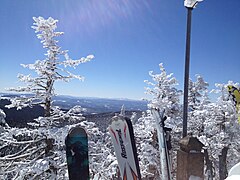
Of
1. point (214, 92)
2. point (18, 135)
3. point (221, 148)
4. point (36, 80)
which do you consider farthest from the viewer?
point (214, 92)

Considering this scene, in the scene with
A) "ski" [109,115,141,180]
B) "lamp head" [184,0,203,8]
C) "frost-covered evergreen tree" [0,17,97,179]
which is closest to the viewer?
"ski" [109,115,141,180]

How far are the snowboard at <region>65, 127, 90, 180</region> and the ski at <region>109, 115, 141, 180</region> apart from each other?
792mm

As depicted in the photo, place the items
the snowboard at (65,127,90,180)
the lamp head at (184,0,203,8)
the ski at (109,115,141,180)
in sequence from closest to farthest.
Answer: the snowboard at (65,127,90,180)
the ski at (109,115,141,180)
the lamp head at (184,0,203,8)

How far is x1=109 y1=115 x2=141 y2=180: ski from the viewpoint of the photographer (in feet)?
8.46

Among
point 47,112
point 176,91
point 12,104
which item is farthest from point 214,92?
point 12,104

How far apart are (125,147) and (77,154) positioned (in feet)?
2.83

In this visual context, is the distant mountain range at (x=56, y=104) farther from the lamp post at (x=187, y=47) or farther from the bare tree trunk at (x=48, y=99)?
the lamp post at (x=187, y=47)

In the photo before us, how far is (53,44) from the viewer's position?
21.8ft

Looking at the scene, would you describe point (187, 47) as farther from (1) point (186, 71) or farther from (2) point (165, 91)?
(2) point (165, 91)

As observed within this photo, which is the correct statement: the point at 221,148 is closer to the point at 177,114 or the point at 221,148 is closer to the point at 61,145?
the point at 177,114

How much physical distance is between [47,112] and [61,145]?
1.19 metres

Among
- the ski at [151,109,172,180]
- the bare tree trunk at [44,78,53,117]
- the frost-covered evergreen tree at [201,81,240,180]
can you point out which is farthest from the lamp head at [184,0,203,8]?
the frost-covered evergreen tree at [201,81,240,180]

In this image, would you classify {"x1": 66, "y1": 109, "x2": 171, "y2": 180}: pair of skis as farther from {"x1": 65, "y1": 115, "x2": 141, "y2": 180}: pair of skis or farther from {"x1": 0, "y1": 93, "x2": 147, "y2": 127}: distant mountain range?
{"x1": 0, "y1": 93, "x2": 147, "y2": 127}: distant mountain range

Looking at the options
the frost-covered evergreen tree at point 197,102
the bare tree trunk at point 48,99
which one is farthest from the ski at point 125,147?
the frost-covered evergreen tree at point 197,102
